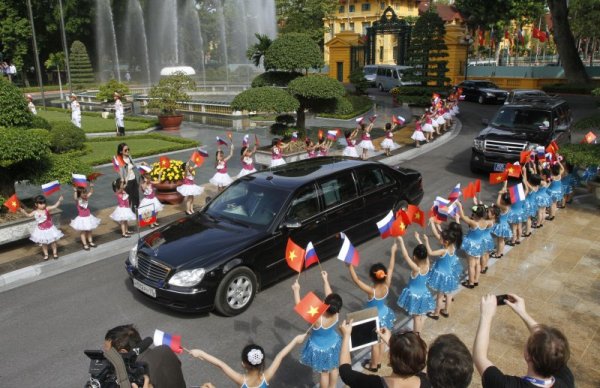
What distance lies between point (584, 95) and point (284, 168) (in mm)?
32450

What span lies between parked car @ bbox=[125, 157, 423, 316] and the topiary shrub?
11.9 metres

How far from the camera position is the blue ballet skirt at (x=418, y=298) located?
5984mm

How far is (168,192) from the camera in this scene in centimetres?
1180

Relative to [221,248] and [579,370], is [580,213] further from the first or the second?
[221,248]

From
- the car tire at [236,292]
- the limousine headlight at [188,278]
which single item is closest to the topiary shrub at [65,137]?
the limousine headlight at [188,278]

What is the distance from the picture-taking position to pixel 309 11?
178ft

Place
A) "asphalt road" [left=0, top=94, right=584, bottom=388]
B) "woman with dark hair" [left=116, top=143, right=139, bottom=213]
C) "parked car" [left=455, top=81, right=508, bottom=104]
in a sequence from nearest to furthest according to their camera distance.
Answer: "asphalt road" [left=0, top=94, right=584, bottom=388]
"woman with dark hair" [left=116, top=143, right=139, bottom=213]
"parked car" [left=455, top=81, right=508, bottom=104]

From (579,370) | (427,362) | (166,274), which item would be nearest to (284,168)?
(166,274)

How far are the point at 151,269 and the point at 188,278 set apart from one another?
680 mm

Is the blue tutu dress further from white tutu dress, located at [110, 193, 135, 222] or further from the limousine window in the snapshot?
white tutu dress, located at [110, 193, 135, 222]

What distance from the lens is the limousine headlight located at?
6.48 meters

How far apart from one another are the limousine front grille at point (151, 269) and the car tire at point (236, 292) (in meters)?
0.77

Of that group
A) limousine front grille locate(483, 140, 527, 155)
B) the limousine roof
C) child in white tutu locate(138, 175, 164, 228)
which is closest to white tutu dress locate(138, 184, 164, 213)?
child in white tutu locate(138, 175, 164, 228)

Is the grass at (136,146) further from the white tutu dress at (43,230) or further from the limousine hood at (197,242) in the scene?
the limousine hood at (197,242)
